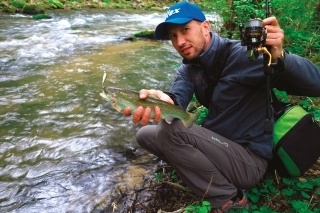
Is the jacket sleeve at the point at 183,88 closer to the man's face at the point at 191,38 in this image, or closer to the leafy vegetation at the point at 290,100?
the man's face at the point at 191,38

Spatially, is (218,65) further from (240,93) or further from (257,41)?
(257,41)

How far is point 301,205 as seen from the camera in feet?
8.24

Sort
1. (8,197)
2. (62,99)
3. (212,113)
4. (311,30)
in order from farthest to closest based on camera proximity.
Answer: (62,99) < (311,30) < (8,197) < (212,113)

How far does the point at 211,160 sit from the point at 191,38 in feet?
3.75

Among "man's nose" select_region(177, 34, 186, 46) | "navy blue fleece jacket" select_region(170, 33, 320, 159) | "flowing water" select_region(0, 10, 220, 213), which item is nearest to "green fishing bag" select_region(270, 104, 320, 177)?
"navy blue fleece jacket" select_region(170, 33, 320, 159)

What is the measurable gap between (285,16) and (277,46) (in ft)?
15.7

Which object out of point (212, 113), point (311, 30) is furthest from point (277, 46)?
point (311, 30)

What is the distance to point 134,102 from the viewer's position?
7.75ft

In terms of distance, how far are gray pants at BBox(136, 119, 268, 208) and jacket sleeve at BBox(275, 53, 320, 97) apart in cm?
70

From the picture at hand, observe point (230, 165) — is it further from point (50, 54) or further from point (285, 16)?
point (50, 54)

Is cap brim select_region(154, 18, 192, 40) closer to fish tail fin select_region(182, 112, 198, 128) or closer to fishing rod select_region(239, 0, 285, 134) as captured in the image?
fishing rod select_region(239, 0, 285, 134)

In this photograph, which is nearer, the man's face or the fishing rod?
the fishing rod

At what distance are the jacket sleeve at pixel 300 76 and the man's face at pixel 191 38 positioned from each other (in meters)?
0.78

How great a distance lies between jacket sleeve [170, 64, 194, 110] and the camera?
2961mm
